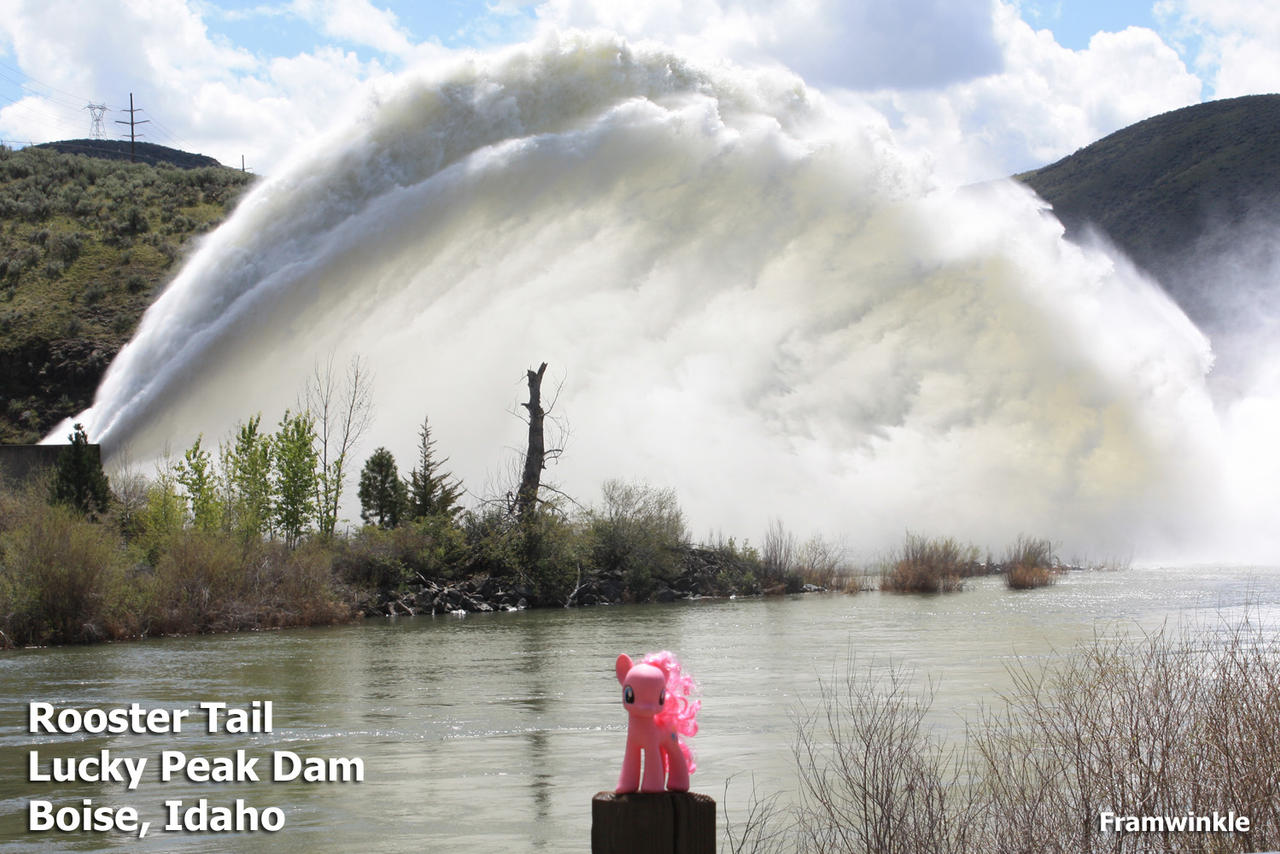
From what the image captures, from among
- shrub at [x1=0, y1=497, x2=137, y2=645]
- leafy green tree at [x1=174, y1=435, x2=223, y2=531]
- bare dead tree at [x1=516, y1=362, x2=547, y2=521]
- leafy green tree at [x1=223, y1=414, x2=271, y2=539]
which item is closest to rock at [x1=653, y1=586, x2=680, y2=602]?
bare dead tree at [x1=516, y1=362, x2=547, y2=521]

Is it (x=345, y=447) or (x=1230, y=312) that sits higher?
(x=1230, y=312)

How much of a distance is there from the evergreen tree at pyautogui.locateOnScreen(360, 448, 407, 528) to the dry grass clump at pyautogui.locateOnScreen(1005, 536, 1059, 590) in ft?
66.5

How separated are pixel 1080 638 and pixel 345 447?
3134 cm

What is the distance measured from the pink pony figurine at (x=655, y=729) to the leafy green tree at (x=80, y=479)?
97.6 feet

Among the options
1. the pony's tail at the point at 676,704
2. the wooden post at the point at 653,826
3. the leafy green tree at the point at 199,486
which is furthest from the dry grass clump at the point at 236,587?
the wooden post at the point at 653,826

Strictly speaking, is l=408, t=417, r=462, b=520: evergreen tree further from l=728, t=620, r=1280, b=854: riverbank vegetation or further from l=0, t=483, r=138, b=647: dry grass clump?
l=728, t=620, r=1280, b=854: riverbank vegetation

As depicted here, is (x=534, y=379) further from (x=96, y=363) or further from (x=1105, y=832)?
(x=1105, y=832)

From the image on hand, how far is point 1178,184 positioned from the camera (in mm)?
81750

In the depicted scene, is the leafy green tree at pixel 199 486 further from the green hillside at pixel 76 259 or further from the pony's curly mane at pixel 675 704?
the pony's curly mane at pixel 675 704

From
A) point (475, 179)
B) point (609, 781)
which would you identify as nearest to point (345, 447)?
point (475, 179)

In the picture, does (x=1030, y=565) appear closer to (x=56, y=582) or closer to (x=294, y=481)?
(x=294, y=481)

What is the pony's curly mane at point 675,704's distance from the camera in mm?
5344

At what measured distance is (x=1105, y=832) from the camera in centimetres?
816

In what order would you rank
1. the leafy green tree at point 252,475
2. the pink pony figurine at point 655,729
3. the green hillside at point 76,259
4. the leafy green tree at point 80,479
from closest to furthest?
the pink pony figurine at point 655,729
the leafy green tree at point 80,479
the leafy green tree at point 252,475
the green hillside at point 76,259
